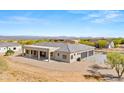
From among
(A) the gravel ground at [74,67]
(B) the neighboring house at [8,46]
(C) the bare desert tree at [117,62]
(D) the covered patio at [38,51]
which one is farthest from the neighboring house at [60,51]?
(C) the bare desert tree at [117,62]

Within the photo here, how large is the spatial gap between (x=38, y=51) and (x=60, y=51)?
113 centimetres

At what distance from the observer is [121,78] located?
23.7 feet

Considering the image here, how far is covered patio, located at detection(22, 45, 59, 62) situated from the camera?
366 inches

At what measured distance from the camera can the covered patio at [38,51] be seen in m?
9.30

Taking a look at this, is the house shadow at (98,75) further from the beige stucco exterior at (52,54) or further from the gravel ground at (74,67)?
the beige stucco exterior at (52,54)

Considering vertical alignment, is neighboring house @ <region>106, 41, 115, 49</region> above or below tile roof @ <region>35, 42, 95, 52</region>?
above

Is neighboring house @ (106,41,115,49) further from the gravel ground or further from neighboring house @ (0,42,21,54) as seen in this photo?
neighboring house @ (0,42,21,54)

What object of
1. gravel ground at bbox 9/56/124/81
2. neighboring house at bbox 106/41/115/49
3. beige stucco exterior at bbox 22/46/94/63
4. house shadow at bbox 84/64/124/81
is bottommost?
house shadow at bbox 84/64/124/81

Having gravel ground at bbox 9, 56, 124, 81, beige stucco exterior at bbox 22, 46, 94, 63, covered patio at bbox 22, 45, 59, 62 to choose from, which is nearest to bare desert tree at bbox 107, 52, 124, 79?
gravel ground at bbox 9, 56, 124, 81
